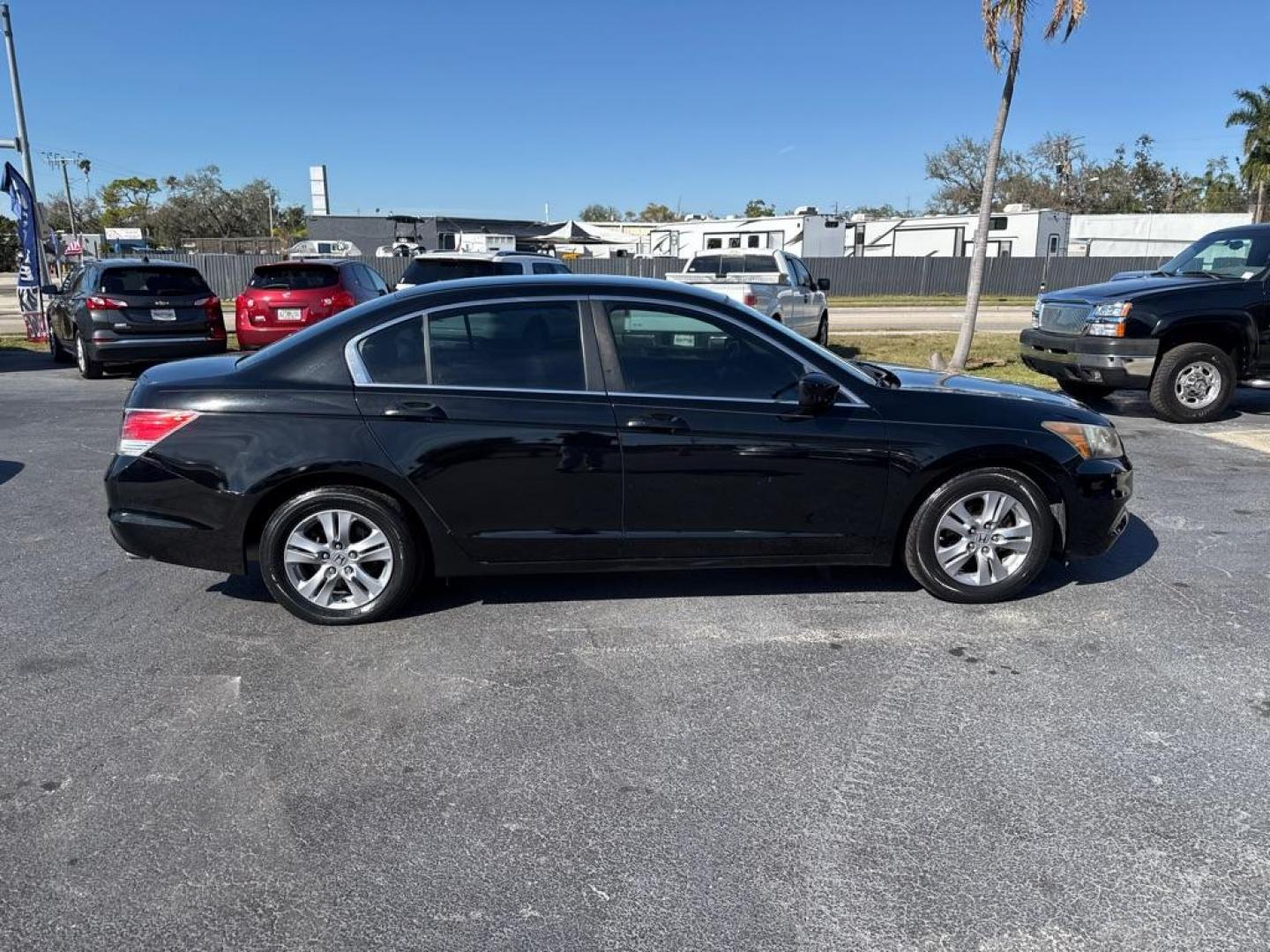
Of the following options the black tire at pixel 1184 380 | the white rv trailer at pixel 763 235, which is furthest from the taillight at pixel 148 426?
the white rv trailer at pixel 763 235

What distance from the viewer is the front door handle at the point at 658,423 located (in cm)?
438

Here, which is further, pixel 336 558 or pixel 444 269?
pixel 444 269

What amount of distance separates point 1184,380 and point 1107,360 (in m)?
0.87

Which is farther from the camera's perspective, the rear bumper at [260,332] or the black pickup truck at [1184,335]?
the rear bumper at [260,332]

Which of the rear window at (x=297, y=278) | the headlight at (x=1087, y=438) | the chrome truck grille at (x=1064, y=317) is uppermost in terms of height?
the rear window at (x=297, y=278)

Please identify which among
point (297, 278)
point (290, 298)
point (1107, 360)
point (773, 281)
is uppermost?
point (297, 278)

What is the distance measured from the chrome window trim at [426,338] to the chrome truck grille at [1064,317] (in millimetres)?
7164

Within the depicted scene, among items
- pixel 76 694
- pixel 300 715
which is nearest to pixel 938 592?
pixel 300 715

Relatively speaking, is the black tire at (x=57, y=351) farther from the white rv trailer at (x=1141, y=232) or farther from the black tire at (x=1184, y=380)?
the white rv trailer at (x=1141, y=232)

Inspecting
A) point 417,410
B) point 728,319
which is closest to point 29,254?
point 417,410

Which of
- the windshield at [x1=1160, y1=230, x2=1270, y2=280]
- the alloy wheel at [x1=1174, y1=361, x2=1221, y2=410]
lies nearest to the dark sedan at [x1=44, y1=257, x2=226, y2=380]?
the alloy wheel at [x1=1174, y1=361, x2=1221, y2=410]

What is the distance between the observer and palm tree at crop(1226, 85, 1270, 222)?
147 feet

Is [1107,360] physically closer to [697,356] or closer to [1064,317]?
[1064,317]

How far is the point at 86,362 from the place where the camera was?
42.5 ft
